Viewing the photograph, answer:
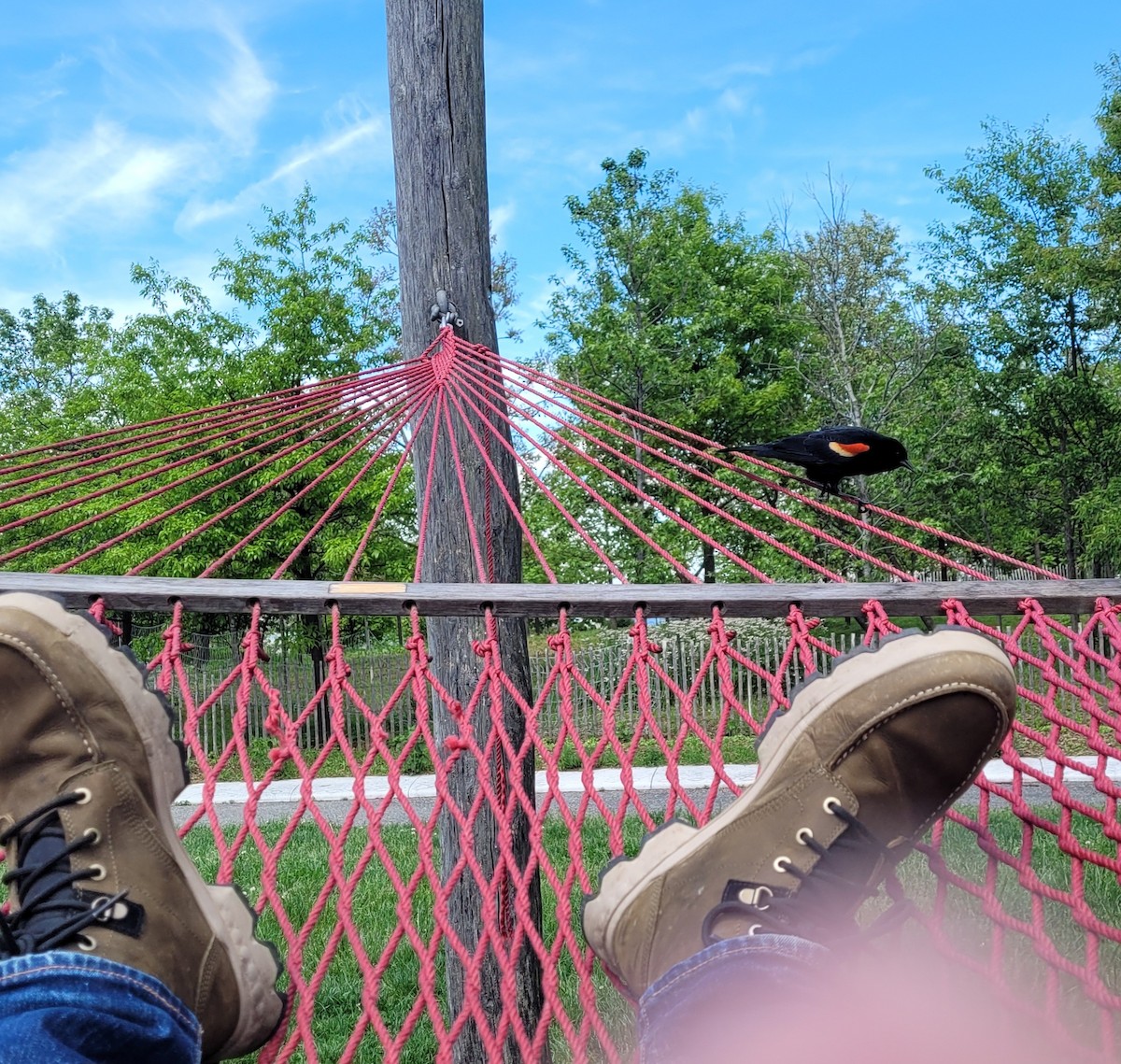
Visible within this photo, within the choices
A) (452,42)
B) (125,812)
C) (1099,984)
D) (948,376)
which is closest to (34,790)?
(125,812)

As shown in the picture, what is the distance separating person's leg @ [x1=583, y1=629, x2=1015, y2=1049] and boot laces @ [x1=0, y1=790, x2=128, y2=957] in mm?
512

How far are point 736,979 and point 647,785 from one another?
3968 millimetres

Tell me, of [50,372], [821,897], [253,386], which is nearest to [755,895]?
[821,897]

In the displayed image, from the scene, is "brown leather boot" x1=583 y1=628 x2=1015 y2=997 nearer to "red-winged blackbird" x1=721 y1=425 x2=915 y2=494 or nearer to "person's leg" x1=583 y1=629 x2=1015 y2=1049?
"person's leg" x1=583 y1=629 x2=1015 y2=1049

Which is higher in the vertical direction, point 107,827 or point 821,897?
point 107,827

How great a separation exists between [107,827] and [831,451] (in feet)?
5.97

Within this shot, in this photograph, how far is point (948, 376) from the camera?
9039 mm

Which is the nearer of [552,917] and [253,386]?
[552,917]

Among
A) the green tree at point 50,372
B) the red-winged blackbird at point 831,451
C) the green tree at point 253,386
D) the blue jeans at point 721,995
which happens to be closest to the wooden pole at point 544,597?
the blue jeans at point 721,995

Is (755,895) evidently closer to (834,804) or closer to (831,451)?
(834,804)

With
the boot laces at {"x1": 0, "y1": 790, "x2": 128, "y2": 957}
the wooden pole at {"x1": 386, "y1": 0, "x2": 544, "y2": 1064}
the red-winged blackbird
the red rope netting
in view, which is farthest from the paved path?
the boot laces at {"x1": 0, "y1": 790, "x2": 128, "y2": 957}

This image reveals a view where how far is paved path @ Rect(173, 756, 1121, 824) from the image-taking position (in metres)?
4.21

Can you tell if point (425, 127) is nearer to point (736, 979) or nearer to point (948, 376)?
point (736, 979)

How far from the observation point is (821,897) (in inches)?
35.5
